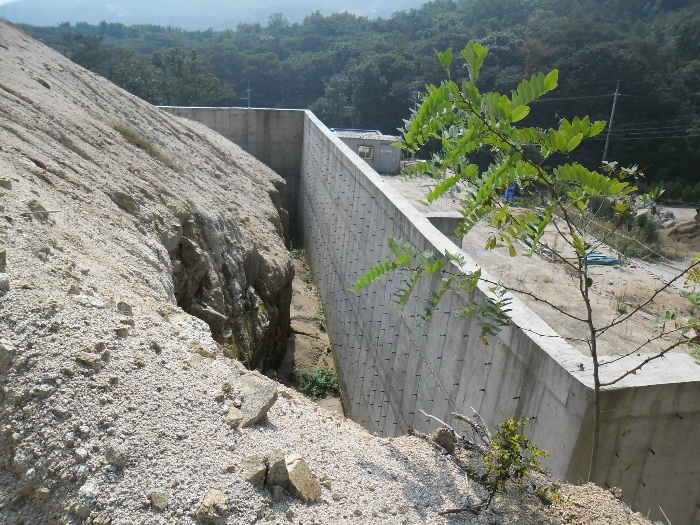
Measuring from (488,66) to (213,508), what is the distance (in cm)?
4127

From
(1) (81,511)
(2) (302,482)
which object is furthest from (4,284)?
(2) (302,482)

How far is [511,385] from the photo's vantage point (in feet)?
13.4

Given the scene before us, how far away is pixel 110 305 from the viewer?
12.4ft

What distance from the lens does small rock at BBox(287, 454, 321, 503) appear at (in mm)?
2840

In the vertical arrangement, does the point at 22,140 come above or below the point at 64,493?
above

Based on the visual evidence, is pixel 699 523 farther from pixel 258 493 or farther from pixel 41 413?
pixel 41 413

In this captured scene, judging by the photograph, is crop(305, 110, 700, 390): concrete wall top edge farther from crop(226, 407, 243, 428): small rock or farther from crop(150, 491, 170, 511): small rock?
crop(150, 491, 170, 511): small rock

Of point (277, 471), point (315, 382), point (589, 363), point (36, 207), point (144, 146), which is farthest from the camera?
point (315, 382)

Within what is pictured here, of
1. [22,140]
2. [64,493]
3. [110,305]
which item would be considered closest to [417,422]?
[110,305]

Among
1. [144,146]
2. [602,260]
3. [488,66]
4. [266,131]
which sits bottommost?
[602,260]

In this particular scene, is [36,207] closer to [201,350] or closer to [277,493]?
[201,350]

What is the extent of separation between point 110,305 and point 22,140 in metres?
2.97

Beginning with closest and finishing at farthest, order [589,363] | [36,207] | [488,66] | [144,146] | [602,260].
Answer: [589,363] → [36,207] → [144,146] → [602,260] → [488,66]

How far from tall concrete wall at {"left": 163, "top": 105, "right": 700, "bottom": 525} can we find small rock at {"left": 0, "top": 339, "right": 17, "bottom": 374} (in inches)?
120
